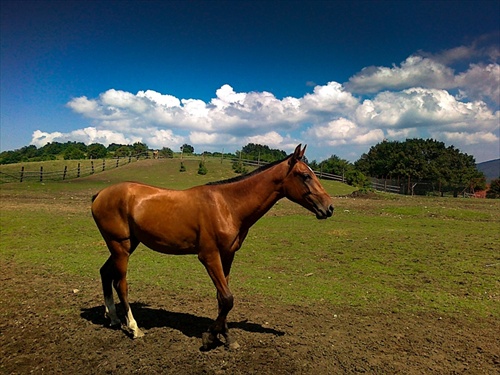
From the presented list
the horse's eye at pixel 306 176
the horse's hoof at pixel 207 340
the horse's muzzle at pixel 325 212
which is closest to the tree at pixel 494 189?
the horse's muzzle at pixel 325 212

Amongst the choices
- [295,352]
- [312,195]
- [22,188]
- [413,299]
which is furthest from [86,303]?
[22,188]

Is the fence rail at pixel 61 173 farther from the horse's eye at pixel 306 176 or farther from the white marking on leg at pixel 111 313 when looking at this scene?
the horse's eye at pixel 306 176

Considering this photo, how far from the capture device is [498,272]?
9000mm

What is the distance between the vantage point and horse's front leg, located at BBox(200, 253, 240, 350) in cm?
474

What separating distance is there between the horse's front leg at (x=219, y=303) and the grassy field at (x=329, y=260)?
2.34 m

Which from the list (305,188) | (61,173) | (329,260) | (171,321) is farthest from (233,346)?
(61,173)

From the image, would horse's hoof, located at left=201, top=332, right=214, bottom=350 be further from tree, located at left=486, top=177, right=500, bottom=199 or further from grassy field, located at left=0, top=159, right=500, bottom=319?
tree, located at left=486, top=177, right=500, bottom=199

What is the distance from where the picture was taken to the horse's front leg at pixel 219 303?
15.5ft

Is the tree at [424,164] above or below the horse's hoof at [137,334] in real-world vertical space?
above

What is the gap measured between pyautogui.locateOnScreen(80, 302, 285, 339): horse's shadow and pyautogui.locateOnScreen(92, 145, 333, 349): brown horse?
616mm

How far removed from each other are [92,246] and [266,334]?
324 inches

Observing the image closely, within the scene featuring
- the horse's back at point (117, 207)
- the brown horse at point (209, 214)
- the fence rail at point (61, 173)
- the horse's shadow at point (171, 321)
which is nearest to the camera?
the brown horse at point (209, 214)

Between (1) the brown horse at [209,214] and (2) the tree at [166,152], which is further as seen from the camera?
(2) the tree at [166,152]

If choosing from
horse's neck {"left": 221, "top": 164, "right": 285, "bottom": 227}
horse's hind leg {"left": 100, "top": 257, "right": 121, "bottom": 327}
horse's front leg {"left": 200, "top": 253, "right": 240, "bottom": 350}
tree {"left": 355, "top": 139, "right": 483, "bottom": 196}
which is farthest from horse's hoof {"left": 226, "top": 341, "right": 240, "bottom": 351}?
tree {"left": 355, "top": 139, "right": 483, "bottom": 196}
